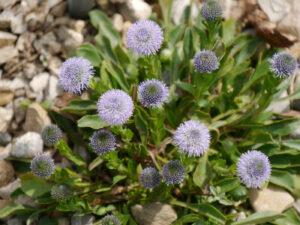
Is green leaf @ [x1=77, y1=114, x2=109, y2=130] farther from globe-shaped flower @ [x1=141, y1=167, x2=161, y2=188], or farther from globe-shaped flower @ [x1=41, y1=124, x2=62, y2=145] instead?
globe-shaped flower @ [x1=141, y1=167, x2=161, y2=188]

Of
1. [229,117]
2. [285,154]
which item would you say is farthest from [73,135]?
[285,154]

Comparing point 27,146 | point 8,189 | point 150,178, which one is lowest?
point 8,189

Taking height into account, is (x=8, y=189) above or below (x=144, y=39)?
below

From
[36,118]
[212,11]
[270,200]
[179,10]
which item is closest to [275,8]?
[179,10]

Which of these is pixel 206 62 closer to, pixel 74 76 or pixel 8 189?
pixel 74 76

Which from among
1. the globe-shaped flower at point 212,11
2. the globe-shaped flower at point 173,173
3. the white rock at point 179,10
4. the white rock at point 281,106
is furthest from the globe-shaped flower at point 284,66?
the white rock at point 179,10

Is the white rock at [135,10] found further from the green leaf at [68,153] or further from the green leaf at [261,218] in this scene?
the green leaf at [261,218]
